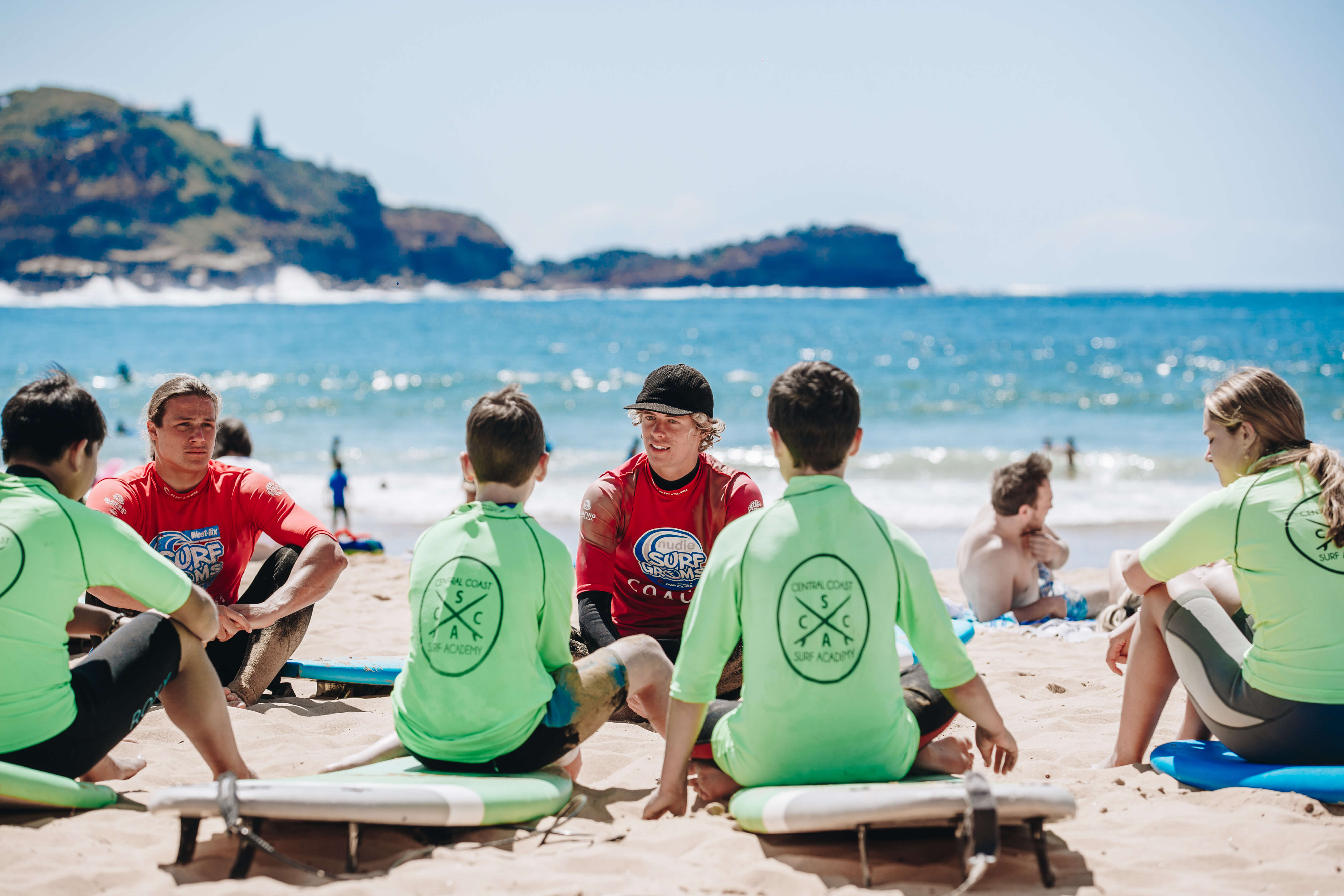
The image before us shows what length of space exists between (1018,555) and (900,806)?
4055 mm

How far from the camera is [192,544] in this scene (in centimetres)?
412

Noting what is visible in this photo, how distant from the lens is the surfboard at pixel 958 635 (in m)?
A: 4.24

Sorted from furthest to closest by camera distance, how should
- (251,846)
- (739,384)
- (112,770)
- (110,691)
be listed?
(739,384) < (112,770) < (110,691) < (251,846)

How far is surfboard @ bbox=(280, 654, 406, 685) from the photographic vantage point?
4531mm

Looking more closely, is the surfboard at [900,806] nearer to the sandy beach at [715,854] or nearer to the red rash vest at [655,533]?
the sandy beach at [715,854]

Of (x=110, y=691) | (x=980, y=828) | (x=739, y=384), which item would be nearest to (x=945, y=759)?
(x=980, y=828)

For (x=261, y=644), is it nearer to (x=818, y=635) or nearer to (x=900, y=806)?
(x=818, y=635)

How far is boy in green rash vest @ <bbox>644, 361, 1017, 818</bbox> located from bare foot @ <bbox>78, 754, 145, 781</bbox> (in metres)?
1.94

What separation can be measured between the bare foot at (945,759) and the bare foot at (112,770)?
8.36 feet

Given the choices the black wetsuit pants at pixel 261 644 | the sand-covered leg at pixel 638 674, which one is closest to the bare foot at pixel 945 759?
the sand-covered leg at pixel 638 674

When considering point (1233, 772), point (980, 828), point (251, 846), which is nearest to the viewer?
point (980, 828)

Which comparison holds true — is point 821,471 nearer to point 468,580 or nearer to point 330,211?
point 468,580

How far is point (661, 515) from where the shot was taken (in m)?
3.99

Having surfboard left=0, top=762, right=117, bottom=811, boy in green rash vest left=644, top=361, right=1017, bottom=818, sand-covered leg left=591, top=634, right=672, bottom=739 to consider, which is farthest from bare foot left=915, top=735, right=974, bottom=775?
surfboard left=0, top=762, right=117, bottom=811
